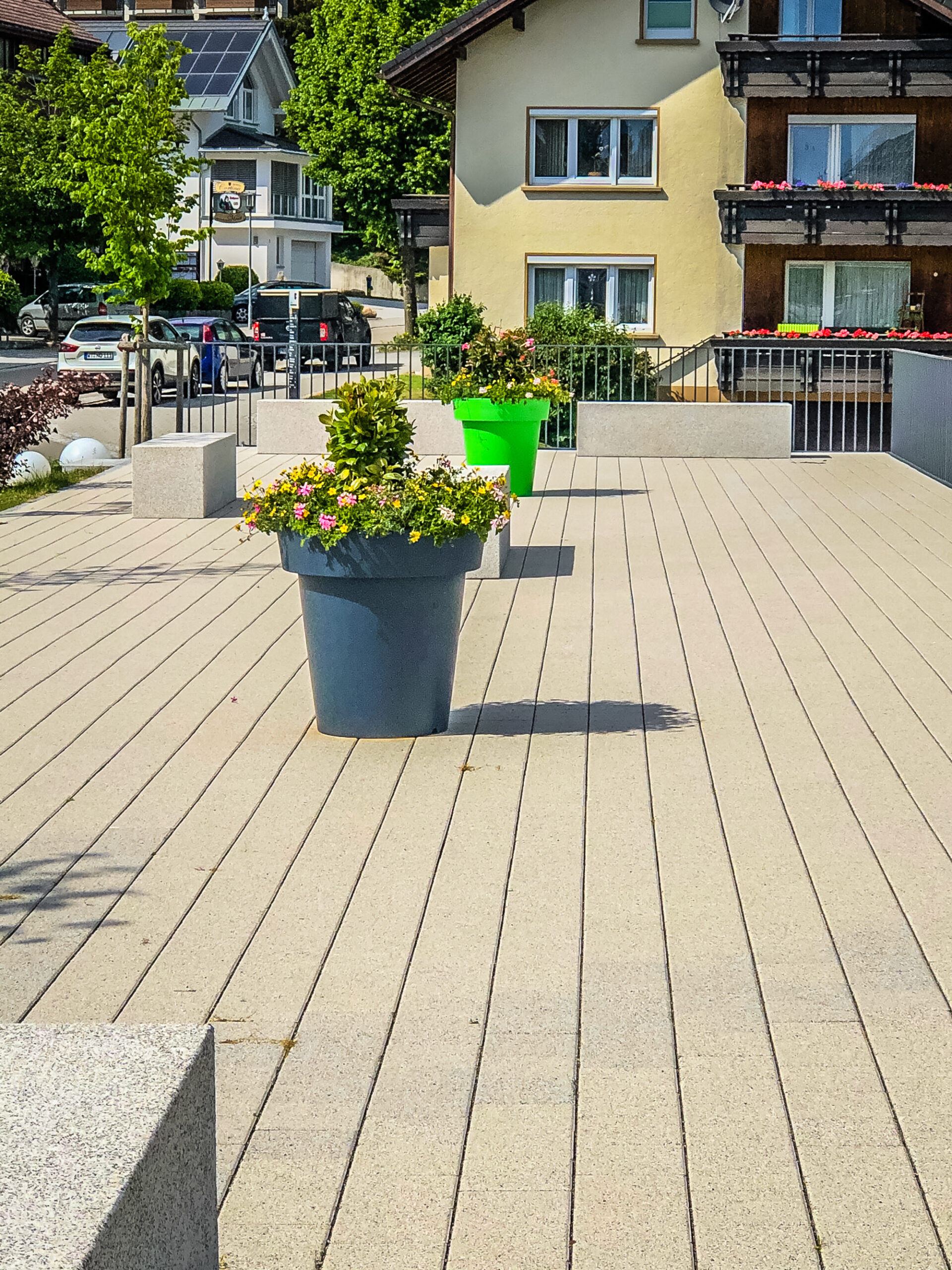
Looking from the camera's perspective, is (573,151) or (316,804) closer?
(316,804)

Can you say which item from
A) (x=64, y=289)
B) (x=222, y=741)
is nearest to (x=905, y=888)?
(x=222, y=741)

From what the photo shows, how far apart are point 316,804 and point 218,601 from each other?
173 inches

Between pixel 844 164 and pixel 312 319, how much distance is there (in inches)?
654

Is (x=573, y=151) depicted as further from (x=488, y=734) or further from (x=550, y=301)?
(x=488, y=734)

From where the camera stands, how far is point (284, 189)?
70.4 metres

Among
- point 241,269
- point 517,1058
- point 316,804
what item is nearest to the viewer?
point 517,1058

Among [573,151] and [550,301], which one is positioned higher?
[573,151]

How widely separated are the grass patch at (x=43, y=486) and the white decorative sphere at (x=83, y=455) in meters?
0.19

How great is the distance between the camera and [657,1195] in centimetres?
335

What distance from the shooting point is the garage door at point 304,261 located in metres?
72.4

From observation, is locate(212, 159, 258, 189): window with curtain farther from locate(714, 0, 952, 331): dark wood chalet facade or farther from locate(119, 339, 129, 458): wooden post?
locate(119, 339, 129, 458): wooden post

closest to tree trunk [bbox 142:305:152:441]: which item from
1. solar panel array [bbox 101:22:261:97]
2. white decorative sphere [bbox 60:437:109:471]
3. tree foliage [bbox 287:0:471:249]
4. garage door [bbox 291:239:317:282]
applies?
white decorative sphere [bbox 60:437:109:471]

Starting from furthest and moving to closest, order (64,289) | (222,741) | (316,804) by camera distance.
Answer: (64,289) < (222,741) < (316,804)

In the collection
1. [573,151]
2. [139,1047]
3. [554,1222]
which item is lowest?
[554,1222]
